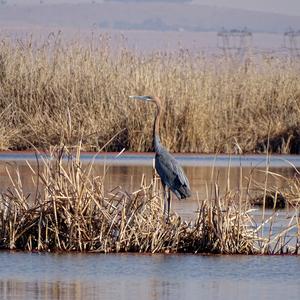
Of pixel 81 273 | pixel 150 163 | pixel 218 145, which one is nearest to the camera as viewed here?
pixel 81 273

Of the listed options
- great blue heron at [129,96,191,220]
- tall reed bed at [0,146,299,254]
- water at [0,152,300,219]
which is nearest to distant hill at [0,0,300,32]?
water at [0,152,300,219]

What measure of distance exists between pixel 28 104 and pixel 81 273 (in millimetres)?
13817

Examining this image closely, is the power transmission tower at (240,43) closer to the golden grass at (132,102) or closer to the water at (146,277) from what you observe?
the golden grass at (132,102)

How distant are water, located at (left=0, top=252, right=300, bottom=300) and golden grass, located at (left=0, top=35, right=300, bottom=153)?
11.2 m

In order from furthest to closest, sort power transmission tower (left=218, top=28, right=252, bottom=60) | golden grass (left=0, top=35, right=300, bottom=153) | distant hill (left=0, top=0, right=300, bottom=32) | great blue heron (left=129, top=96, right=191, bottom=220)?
A: distant hill (left=0, top=0, right=300, bottom=32), power transmission tower (left=218, top=28, right=252, bottom=60), golden grass (left=0, top=35, right=300, bottom=153), great blue heron (left=129, top=96, right=191, bottom=220)

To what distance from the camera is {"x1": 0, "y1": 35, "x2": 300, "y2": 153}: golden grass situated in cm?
2291

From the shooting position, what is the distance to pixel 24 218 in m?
11.2

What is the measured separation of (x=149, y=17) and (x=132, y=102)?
10537 cm

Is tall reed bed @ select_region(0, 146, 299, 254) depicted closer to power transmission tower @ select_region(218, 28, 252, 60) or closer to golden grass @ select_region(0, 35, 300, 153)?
golden grass @ select_region(0, 35, 300, 153)

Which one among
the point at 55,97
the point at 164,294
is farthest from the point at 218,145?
the point at 164,294

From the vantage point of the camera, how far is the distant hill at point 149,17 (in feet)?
381

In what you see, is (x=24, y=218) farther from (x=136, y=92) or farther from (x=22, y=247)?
(x=136, y=92)

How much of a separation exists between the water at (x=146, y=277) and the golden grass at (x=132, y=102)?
1123 centimetres

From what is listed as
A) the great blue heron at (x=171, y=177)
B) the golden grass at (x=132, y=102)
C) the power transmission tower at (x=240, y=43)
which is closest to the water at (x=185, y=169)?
the golden grass at (x=132, y=102)
